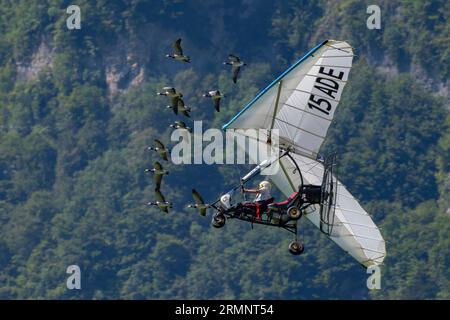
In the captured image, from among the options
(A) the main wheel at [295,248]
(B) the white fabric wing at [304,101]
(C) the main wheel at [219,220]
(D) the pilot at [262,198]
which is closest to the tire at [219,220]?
(C) the main wheel at [219,220]

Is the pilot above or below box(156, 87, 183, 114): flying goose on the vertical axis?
below

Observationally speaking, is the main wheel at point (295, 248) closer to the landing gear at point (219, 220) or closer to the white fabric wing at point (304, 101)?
the landing gear at point (219, 220)

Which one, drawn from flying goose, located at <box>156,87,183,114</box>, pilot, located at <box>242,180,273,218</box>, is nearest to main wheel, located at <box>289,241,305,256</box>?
pilot, located at <box>242,180,273,218</box>

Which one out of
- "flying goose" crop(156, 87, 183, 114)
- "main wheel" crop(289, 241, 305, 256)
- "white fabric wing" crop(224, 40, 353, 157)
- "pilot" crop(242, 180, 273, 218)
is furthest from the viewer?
"flying goose" crop(156, 87, 183, 114)

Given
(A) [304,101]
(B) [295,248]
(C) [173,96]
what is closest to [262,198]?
(B) [295,248]

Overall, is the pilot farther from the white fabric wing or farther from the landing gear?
the white fabric wing

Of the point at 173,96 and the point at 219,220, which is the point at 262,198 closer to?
the point at 219,220

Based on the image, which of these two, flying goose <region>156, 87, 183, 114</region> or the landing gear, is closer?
the landing gear

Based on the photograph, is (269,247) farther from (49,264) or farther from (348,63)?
(348,63)

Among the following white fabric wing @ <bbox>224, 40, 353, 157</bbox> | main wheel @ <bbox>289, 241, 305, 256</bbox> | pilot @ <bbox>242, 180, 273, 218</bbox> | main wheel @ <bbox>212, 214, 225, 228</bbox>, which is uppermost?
white fabric wing @ <bbox>224, 40, 353, 157</bbox>

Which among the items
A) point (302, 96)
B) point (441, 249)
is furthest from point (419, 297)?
point (302, 96)

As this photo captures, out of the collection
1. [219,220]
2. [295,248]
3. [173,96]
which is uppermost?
[173,96]
